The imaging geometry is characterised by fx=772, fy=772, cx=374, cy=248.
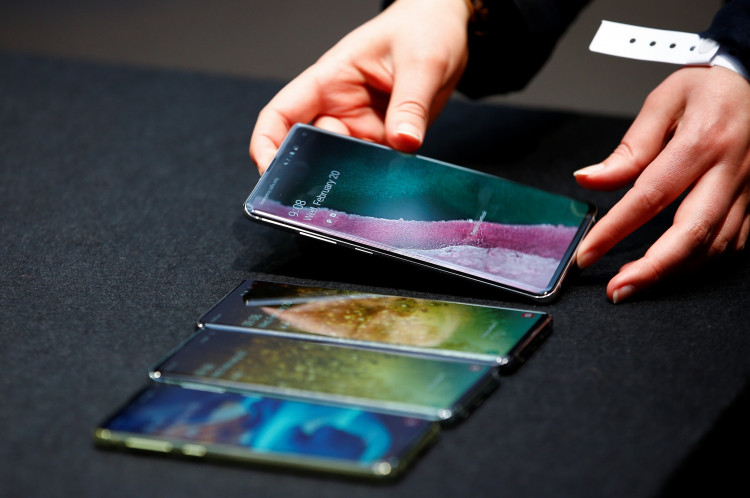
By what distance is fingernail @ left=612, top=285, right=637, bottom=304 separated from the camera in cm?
56

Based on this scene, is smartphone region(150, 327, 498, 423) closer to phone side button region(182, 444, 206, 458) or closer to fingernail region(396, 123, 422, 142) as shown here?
phone side button region(182, 444, 206, 458)

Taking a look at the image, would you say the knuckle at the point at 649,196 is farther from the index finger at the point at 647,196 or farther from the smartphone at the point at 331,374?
the smartphone at the point at 331,374

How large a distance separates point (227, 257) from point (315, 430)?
30 centimetres

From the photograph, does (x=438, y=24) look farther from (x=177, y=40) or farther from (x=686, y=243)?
(x=177, y=40)

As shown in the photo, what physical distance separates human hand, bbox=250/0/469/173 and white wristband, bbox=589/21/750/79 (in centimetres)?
16

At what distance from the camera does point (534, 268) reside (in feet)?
1.94

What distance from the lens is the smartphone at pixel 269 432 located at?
389 millimetres

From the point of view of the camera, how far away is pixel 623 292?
0.56 meters

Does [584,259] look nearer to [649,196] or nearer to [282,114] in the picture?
[649,196]

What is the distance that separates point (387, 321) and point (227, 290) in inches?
5.9

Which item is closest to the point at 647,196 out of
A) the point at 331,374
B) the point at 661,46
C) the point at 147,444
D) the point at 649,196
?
the point at 649,196

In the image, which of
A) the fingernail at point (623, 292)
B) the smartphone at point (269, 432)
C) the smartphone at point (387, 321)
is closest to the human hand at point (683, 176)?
the fingernail at point (623, 292)

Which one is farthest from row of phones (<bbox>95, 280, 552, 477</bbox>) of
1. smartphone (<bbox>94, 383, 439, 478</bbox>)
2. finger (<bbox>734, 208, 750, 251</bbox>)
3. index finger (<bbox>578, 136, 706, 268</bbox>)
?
finger (<bbox>734, 208, 750, 251</bbox>)

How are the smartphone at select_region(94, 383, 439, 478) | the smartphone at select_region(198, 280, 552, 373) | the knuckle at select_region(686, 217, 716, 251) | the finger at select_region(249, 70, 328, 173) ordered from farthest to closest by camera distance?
the finger at select_region(249, 70, 328, 173) < the knuckle at select_region(686, 217, 716, 251) < the smartphone at select_region(198, 280, 552, 373) < the smartphone at select_region(94, 383, 439, 478)
